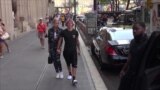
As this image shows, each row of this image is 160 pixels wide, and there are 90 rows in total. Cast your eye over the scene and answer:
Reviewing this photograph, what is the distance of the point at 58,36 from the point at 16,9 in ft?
Result: 93.0

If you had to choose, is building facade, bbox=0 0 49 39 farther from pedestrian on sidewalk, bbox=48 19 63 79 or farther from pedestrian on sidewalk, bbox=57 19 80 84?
pedestrian on sidewalk, bbox=57 19 80 84

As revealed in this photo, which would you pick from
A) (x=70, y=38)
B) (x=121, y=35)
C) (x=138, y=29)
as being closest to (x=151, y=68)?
(x=138, y=29)

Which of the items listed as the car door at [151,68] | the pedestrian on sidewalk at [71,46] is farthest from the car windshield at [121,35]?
the car door at [151,68]

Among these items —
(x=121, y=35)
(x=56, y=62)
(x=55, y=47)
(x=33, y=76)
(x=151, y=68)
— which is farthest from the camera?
(x=121, y=35)

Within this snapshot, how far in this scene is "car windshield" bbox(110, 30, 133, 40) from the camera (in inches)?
521

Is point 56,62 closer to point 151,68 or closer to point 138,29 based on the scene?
point 138,29

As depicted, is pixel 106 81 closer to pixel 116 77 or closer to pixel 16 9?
pixel 116 77

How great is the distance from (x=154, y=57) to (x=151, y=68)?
0.62 ft

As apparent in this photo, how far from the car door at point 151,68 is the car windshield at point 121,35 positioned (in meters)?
8.79

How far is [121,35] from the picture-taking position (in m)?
13.5

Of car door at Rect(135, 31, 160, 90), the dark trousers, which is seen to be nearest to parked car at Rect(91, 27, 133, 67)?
the dark trousers

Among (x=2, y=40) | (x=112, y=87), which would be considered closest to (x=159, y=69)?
(x=112, y=87)

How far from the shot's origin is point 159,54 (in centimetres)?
409

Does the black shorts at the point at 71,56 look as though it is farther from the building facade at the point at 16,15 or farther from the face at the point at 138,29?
the building facade at the point at 16,15
